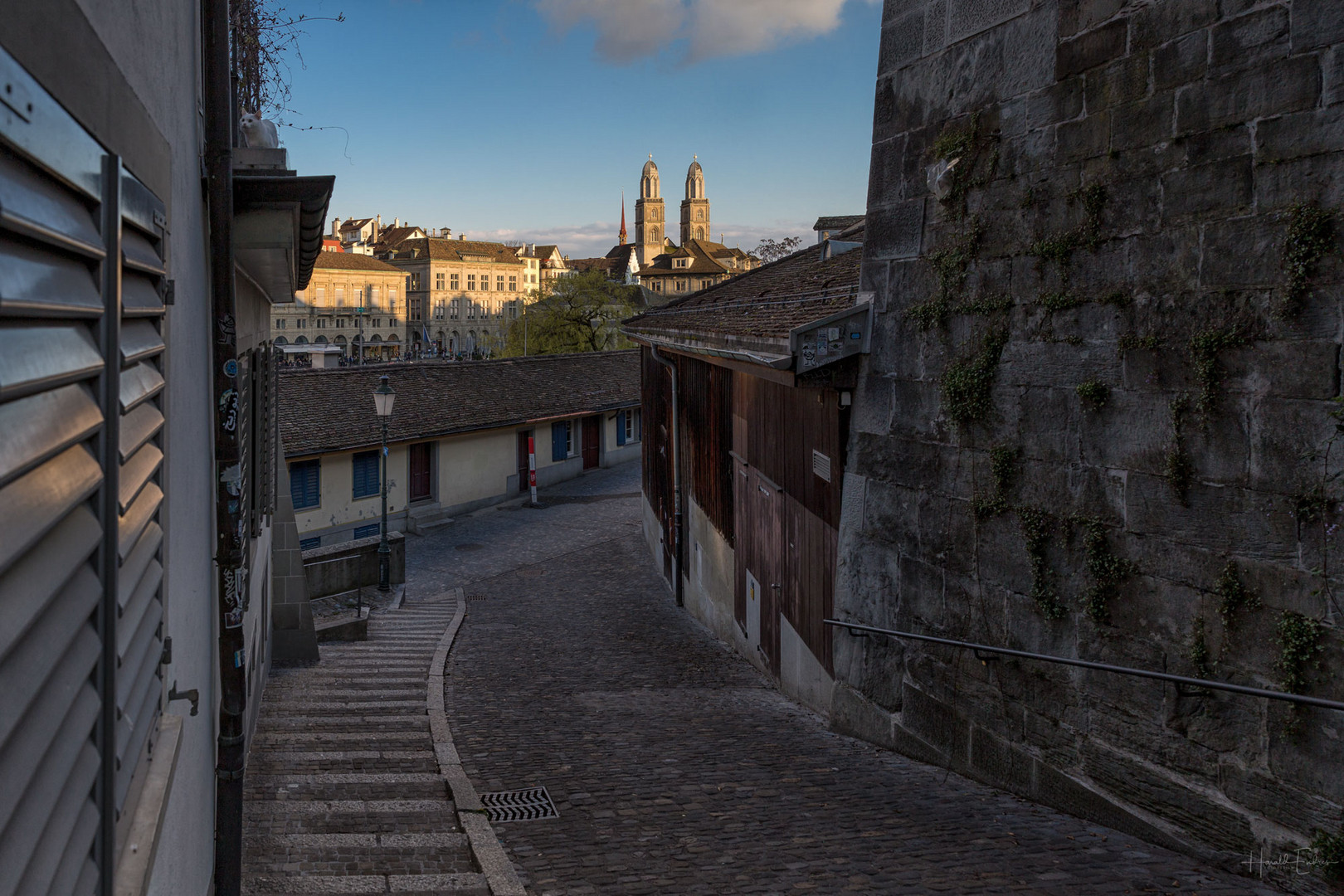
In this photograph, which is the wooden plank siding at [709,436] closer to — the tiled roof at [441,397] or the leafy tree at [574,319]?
the tiled roof at [441,397]

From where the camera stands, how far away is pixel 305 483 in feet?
74.8

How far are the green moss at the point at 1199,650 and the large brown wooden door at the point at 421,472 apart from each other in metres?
23.1

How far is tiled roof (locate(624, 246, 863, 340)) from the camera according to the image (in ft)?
29.0

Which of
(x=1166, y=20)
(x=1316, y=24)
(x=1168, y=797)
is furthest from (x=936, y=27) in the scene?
(x=1168, y=797)

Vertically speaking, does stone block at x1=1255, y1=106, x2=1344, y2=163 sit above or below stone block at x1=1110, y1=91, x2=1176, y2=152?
below

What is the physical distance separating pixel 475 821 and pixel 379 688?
422cm

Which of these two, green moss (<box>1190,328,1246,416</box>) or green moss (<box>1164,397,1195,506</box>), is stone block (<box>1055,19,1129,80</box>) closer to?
green moss (<box>1190,328,1246,416</box>)

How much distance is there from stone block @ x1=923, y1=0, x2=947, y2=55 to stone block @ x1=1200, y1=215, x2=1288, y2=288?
265 cm

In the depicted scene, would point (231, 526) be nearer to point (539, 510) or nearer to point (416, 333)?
point (539, 510)

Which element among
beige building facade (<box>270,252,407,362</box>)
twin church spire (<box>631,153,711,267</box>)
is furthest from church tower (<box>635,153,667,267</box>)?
beige building facade (<box>270,252,407,362</box>)

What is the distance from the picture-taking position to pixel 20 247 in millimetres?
1546

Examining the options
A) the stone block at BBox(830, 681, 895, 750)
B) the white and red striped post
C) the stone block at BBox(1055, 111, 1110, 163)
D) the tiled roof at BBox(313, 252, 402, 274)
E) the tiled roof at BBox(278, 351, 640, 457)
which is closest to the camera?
the stone block at BBox(1055, 111, 1110, 163)

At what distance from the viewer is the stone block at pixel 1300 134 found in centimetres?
442

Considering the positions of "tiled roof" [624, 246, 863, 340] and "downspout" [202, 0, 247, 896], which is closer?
"downspout" [202, 0, 247, 896]
